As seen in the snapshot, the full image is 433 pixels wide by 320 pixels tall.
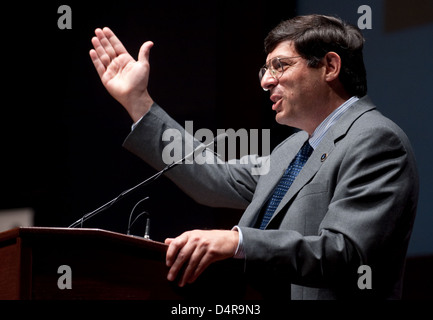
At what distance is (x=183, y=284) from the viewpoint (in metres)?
1.45

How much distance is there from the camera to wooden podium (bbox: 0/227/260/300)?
1.37m

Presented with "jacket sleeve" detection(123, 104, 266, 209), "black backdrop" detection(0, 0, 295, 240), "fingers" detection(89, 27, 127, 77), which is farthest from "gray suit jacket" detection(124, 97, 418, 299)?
"black backdrop" detection(0, 0, 295, 240)

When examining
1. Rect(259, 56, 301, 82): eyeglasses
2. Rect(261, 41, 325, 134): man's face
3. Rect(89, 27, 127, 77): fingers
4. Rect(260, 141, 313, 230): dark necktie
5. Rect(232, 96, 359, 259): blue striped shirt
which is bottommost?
Rect(260, 141, 313, 230): dark necktie

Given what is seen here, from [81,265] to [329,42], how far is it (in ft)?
3.69

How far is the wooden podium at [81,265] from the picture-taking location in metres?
1.37

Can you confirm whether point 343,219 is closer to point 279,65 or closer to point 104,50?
point 279,65

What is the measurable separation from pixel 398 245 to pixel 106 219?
1777 mm

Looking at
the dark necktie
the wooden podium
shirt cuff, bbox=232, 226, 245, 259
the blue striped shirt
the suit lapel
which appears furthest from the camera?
the blue striped shirt

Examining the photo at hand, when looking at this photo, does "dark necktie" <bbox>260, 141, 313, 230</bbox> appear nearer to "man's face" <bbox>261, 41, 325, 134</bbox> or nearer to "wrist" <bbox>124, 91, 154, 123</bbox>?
"man's face" <bbox>261, 41, 325, 134</bbox>

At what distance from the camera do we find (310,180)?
5.98 feet

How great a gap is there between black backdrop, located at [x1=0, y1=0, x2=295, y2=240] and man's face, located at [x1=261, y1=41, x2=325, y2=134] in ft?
2.75

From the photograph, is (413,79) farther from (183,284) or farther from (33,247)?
(33,247)

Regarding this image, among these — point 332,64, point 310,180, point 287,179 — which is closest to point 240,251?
point 310,180
